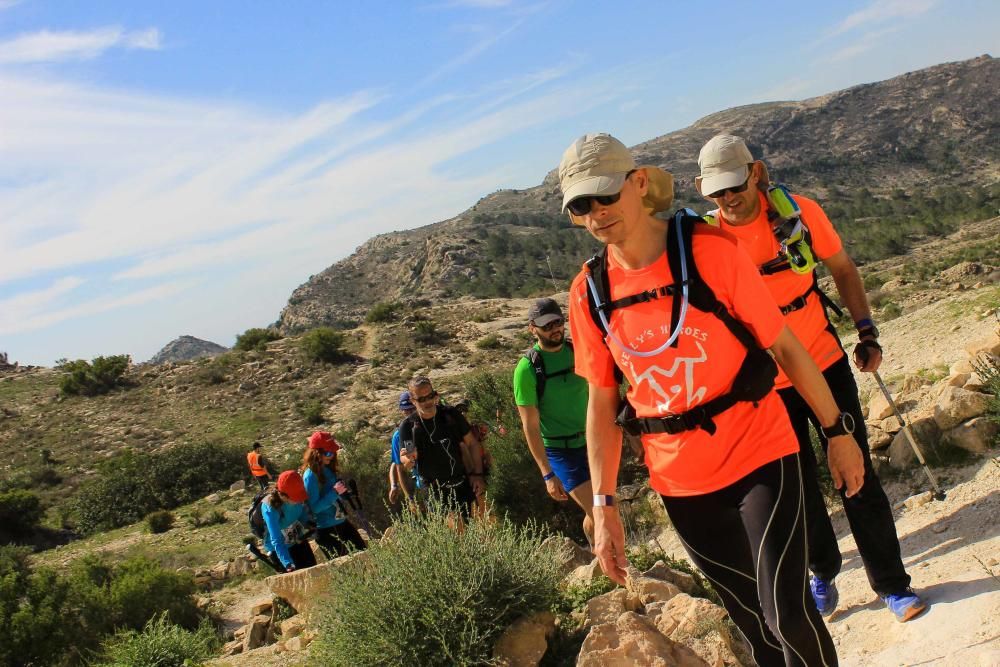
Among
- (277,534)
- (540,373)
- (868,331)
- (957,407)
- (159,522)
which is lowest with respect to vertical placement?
(159,522)

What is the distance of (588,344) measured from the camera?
236 centimetres

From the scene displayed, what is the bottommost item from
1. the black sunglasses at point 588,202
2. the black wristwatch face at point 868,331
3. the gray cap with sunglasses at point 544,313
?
the black wristwatch face at point 868,331

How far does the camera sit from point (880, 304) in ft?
62.4

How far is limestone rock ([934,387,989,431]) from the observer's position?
455 cm

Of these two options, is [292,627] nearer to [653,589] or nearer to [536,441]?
[536,441]

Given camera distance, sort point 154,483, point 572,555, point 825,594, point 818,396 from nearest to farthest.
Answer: point 818,396, point 825,594, point 572,555, point 154,483

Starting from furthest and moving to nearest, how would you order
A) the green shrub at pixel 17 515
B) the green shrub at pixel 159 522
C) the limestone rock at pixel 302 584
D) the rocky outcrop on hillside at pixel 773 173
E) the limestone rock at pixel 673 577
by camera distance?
1. the rocky outcrop on hillside at pixel 773 173
2. the green shrub at pixel 17 515
3. the green shrub at pixel 159 522
4. the limestone rock at pixel 302 584
5. the limestone rock at pixel 673 577

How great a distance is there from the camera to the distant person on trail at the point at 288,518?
6.23m

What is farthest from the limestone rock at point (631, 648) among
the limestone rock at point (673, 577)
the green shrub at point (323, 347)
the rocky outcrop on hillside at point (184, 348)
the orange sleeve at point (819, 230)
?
the rocky outcrop on hillside at point (184, 348)

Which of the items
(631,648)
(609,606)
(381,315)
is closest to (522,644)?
(609,606)

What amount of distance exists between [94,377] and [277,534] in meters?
31.2

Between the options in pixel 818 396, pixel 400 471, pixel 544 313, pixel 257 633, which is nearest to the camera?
pixel 818 396

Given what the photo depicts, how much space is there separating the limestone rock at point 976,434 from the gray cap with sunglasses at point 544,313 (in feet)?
8.07

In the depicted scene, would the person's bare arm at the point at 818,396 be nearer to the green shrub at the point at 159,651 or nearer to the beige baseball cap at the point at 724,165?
the beige baseball cap at the point at 724,165
